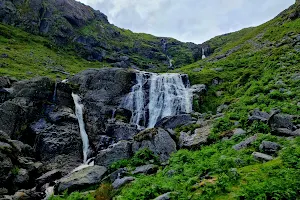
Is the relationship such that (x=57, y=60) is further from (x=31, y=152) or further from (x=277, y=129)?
(x=277, y=129)

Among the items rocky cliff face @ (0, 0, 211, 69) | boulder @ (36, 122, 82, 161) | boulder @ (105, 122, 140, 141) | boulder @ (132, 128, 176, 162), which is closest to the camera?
boulder @ (132, 128, 176, 162)

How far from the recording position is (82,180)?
73.3 feet

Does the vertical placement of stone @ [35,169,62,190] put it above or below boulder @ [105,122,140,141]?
below

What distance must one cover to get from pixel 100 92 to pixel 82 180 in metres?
25.9

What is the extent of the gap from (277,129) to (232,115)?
350 inches

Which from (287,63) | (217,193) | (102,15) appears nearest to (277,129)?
(217,193)

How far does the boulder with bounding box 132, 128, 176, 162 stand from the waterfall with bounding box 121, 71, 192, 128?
46.9 feet

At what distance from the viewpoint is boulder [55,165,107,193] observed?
72.3 ft

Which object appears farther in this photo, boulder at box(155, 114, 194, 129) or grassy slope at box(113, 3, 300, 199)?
boulder at box(155, 114, 194, 129)

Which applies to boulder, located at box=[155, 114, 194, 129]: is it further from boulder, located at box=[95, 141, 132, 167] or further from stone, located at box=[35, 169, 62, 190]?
stone, located at box=[35, 169, 62, 190]

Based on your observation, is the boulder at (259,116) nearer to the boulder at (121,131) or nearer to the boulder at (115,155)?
the boulder at (115,155)

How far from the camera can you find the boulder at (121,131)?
123ft

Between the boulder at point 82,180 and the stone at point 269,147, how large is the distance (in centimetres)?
1244

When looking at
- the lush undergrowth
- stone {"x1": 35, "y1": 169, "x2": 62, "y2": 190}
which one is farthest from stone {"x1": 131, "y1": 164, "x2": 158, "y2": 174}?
the lush undergrowth
